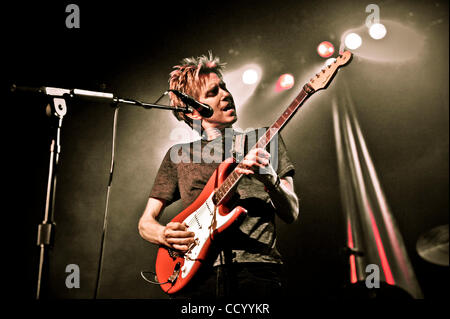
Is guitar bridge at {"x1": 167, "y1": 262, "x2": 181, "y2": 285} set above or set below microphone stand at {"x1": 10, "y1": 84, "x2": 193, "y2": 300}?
below

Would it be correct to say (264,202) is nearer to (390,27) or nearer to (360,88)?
(360,88)

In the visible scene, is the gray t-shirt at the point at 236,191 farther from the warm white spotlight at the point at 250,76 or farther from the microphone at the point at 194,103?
the warm white spotlight at the point at 250,76

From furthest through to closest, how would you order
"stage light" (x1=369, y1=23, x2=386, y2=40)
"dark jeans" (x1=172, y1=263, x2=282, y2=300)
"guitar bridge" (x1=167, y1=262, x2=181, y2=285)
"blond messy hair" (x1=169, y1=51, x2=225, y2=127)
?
"stage light" (x1=369, y1=23, x2=386, y2=40) → "blond messy hair" (x1=169, y1=51, x2=225, y2=127) → "guitar bridge" (x1=167, y1=262, x2=181, y2=285) → "dark jeans" (x1=172, y1=263, x2=282, y2=300)

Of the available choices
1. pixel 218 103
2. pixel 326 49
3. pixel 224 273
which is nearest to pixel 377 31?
pixel 326 49

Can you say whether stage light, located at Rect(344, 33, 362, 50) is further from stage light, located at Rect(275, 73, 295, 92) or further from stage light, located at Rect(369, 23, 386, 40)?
stage light, located at Rect(275, 73, 295, 92)

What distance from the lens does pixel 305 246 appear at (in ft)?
8.84

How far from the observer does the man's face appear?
2.31 m

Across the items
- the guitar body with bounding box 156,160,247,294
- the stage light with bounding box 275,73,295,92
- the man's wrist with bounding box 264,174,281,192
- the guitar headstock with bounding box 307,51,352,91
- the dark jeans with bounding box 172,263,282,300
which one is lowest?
the dark jeans with bounding box 172,263,282,300

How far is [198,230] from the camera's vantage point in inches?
69.7

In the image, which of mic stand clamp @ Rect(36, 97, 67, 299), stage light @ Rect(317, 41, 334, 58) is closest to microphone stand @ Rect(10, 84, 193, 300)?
mic stand clamp @ Rect(36, 97, 67, 299)

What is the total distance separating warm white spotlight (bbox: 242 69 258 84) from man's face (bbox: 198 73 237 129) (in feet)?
1.96

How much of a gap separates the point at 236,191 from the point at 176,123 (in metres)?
1.27

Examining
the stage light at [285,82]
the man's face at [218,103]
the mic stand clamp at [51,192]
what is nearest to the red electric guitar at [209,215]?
the man's face at [218,103]

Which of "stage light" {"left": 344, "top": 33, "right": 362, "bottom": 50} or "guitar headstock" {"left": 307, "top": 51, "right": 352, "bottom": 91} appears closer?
"guitar headstock" {"left": 307, "top": 51, "right": 352, "bottom": 91}
